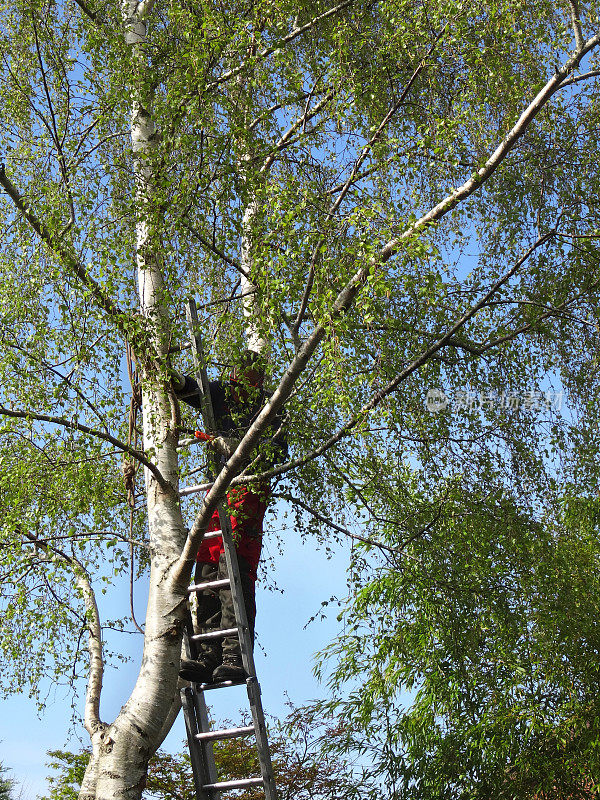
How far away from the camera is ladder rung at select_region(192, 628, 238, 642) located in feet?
16.5

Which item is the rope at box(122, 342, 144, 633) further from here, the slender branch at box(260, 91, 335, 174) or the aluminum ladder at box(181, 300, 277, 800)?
the slender branch at box(260, 91, 335, 174)

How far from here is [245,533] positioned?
217 inches

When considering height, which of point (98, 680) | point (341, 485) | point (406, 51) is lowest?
point (98, 680)

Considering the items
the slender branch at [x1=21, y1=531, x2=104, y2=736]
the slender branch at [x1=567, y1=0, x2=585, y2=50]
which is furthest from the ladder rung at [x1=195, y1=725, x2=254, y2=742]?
the slender branch at [x1=567, y1=0, x2=585, y2=50]

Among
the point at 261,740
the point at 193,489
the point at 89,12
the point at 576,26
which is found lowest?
the point at 261,740

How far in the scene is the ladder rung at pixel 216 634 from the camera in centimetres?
502

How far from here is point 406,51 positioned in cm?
580

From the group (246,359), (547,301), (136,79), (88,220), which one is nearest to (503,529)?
(547,301)

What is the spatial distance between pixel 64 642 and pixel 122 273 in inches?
133

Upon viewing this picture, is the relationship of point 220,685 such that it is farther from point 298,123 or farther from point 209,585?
point 298,123

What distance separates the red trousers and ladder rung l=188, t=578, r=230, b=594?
0.19 meters

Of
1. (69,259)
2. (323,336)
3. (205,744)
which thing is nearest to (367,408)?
(323,336)

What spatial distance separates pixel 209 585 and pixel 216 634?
12.5 inches

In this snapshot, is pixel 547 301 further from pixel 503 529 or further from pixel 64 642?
pixel 64 642
